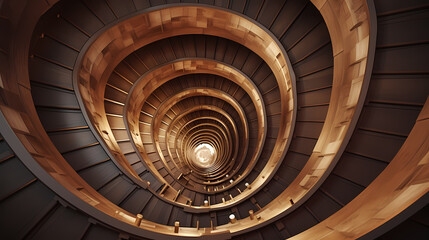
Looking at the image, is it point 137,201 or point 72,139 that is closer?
point 72,139

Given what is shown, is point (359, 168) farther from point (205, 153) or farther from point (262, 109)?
point (205, 153)

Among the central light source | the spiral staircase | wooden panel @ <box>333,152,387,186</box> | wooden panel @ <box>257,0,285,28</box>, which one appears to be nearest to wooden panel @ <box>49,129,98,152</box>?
the spiral staircase

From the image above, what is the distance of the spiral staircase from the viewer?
2.31 m

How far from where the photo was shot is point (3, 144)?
2154 mm

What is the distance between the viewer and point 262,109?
7.83 metres

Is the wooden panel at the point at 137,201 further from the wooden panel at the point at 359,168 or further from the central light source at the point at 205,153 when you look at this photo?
the central light source at the point at 205,153

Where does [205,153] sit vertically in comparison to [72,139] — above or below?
above

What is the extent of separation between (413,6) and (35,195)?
21.7ft

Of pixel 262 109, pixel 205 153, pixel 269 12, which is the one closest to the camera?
pixel 269 12

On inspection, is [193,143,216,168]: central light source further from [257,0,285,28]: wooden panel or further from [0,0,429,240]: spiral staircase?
[257,0,285,28]: wooden panel

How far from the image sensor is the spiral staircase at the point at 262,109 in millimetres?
2311

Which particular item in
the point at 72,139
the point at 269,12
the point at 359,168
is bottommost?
the point at 359,168

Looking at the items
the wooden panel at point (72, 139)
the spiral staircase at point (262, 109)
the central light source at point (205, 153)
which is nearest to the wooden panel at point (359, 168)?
the spiral staircase at point (262, 109)

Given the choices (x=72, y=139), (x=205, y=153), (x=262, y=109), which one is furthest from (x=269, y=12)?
(x=205, y=153)
